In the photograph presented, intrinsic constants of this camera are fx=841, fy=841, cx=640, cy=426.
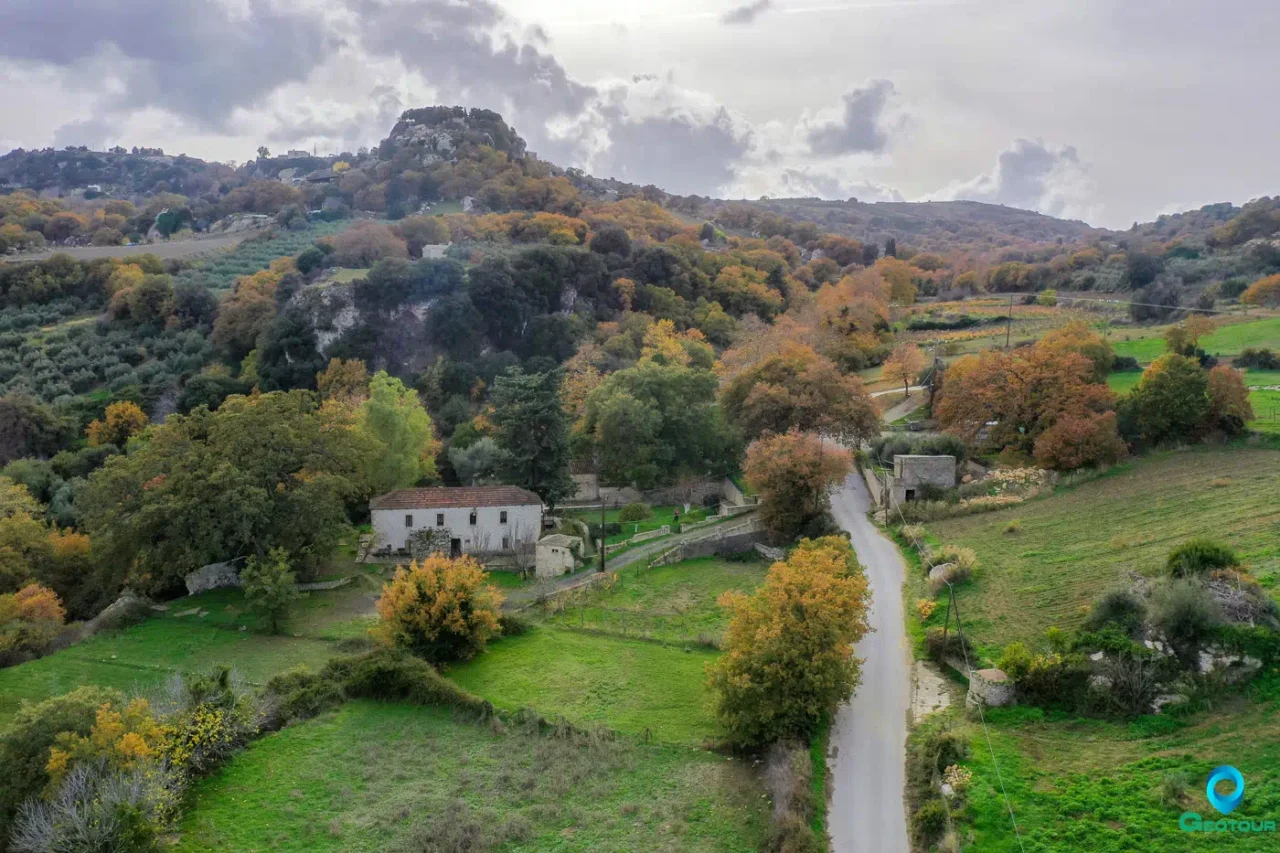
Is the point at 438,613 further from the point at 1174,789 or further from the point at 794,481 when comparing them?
the point at 1174,789

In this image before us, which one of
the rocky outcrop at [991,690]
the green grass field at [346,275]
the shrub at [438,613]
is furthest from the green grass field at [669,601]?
the green grass field at [346,275]

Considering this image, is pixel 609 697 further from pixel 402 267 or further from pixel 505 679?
pixel 402 267

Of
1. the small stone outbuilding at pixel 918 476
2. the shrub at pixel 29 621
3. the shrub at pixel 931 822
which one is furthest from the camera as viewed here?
the small stone outbuilding at pixel 918 476

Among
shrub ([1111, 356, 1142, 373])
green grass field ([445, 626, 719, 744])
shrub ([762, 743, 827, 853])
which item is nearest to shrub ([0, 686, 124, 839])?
green grass field ([445, 626, 719, 744])

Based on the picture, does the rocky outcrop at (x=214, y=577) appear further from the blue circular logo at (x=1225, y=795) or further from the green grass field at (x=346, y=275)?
the green grass field at (x=346, y=275)

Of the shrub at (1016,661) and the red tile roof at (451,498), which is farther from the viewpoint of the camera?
the red tile roof at (451,498)

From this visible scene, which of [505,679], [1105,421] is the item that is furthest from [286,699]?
[1105,421]
